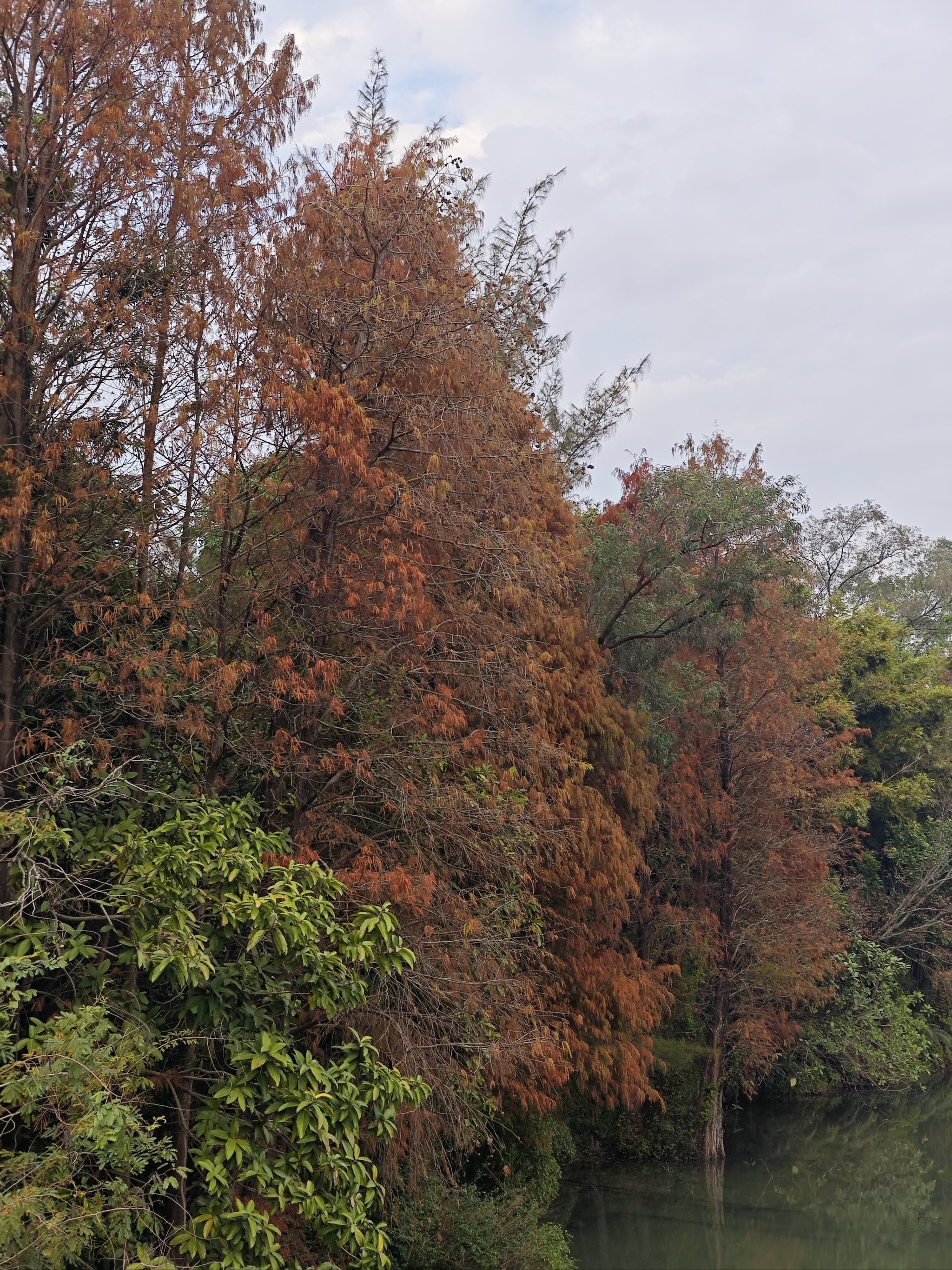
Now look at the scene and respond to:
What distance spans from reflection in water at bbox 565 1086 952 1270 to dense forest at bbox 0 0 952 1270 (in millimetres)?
1942

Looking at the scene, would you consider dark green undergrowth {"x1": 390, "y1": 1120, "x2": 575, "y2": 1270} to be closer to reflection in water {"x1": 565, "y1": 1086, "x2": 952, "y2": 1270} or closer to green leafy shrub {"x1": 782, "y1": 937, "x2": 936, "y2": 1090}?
reflection in water {"x1": 565, "y1": 1086, "x2": 952, "y2": 1270}

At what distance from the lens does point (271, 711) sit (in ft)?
28.1

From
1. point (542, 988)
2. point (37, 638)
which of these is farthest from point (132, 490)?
point (542, 988)

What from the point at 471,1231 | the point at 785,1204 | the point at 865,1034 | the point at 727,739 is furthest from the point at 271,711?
the point at 865,1034

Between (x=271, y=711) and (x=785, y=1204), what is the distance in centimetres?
1244

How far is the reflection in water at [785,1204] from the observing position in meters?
14.2

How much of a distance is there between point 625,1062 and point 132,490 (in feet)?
32.3

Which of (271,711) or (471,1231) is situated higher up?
(271,711)

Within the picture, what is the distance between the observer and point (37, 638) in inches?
296

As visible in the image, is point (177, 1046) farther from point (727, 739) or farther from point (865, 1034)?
point (865, 1034)

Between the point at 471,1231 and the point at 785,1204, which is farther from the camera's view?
the point at 785,1204

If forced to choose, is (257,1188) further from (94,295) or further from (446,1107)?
(94,295)

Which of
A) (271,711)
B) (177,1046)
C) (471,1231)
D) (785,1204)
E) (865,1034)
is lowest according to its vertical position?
(785,1204)

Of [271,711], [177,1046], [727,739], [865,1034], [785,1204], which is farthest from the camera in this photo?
[865,1034]
